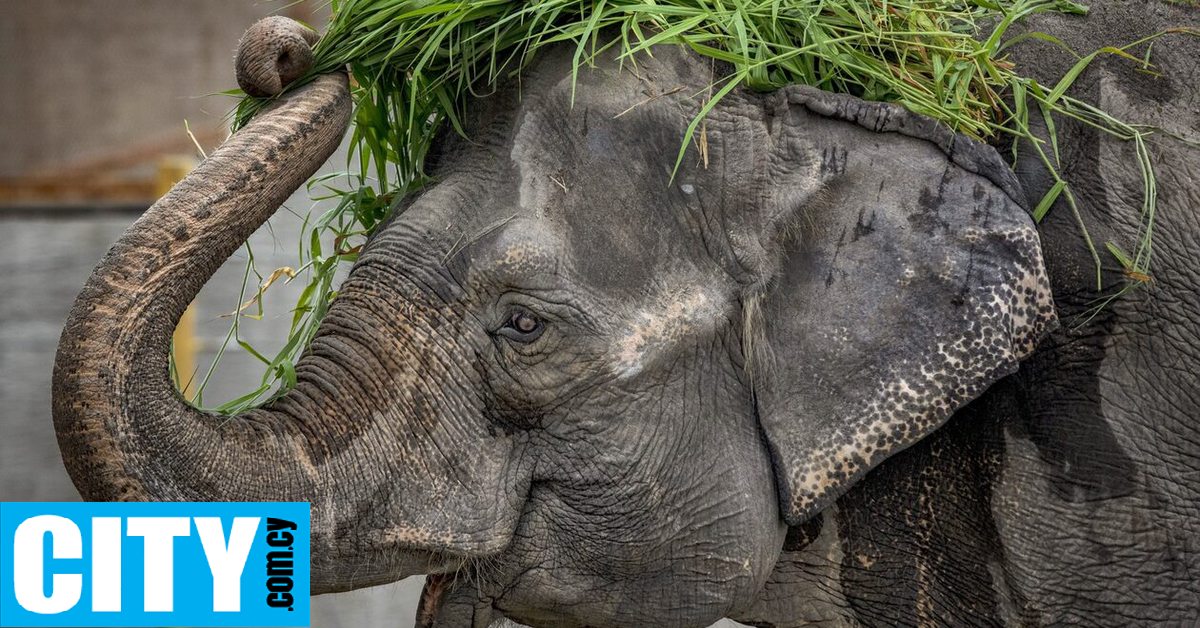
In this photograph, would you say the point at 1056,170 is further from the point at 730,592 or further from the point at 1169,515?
the point at 730,592

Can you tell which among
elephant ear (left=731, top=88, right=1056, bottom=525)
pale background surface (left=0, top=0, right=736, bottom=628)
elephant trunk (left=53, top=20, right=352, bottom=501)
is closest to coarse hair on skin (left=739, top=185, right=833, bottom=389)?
elephant ear (left=731, top=88, right=1056, bottom=525)

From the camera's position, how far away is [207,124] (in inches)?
309

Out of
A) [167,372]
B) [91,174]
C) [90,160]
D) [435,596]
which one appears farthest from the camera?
[90,160]

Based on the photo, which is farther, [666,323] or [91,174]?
→ [91,174]

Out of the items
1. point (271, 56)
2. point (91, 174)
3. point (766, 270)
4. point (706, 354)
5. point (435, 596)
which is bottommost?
point (91, 174)

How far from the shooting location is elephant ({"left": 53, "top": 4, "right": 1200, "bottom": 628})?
92.4 inches

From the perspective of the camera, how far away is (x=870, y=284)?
2.42 m

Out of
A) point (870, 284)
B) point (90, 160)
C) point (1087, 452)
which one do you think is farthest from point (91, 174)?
point (1087, 452)

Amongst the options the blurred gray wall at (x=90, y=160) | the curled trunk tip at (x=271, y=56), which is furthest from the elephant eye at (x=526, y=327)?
the blurred gray wall at (x=90, y=160)

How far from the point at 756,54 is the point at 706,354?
1.68ft

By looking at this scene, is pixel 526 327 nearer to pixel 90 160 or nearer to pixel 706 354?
pixel 706 354

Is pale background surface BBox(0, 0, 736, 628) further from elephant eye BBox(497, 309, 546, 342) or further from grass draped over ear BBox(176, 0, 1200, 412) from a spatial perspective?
elephant eye BBox(497, 309, 546, 342)

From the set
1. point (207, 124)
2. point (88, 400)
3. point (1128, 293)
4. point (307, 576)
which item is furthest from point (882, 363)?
point (207, 124)

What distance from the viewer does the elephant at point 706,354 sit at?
235 cm
